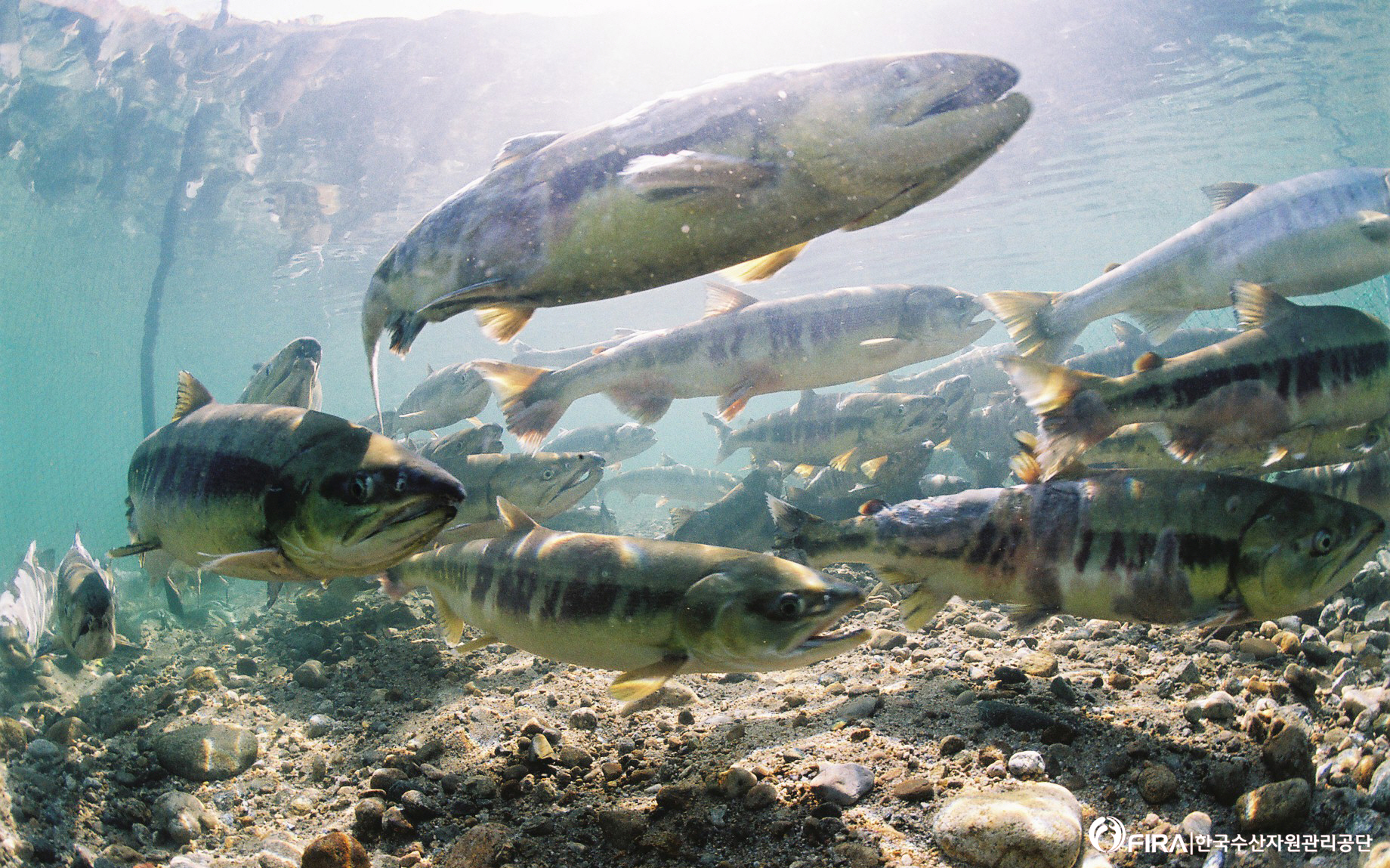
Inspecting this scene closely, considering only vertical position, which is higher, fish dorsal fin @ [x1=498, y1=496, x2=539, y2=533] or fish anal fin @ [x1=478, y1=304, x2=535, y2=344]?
fish anal fin @ [x1=478, y1=304, x2=535, y2=344]

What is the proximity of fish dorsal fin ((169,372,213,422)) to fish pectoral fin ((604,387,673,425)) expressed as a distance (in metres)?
2.74

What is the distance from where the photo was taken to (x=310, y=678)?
5156mm

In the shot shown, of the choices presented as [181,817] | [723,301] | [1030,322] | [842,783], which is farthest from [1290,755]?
[723,301]

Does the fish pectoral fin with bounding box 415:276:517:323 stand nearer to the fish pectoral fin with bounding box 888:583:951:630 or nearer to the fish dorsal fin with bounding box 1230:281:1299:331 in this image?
the fish pectoral fin with bounding box 888:583:951:630

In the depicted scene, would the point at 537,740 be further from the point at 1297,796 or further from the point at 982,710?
the point at 1297,796

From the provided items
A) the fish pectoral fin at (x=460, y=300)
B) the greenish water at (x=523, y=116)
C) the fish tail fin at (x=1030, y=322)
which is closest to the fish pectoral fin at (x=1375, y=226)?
the fish tail fin at (x=1030, y=322)

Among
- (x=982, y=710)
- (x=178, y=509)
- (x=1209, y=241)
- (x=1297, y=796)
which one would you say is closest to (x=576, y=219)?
(x=178, y=509)

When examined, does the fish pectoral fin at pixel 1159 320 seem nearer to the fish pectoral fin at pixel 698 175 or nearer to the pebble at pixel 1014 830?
the pebble at pixel 1014 830

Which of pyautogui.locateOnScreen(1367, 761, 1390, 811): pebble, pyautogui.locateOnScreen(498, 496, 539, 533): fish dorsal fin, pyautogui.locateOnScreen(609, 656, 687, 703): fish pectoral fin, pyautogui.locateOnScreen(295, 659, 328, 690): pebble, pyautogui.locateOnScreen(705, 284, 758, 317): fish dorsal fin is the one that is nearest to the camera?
pyautogui.locateOnScreen(1367, 761, 1390, 811): pebble

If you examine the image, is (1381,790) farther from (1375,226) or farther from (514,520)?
(514,520)

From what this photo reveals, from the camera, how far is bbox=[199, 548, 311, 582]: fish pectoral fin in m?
2.56

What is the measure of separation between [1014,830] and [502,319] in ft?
8.45

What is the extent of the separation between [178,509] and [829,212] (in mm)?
2986

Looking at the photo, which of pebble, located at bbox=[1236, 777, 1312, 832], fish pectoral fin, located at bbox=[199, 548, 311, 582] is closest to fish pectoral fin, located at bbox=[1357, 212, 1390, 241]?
pebble, located at bbox=[1236, 777, 1312, 832]
